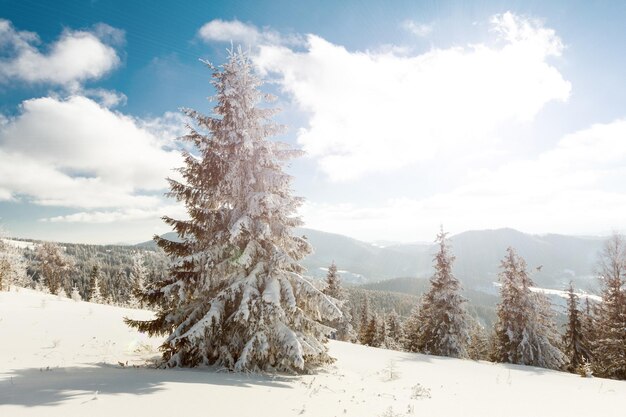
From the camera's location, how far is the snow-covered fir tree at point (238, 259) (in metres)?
9.98

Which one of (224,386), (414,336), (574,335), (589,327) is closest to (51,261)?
(414,336)

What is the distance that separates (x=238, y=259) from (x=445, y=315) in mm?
23377

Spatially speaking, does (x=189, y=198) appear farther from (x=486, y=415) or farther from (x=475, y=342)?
(x=475, y=342)

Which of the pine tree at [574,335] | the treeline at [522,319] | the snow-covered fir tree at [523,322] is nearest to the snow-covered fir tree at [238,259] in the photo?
the treeline at [522,319]

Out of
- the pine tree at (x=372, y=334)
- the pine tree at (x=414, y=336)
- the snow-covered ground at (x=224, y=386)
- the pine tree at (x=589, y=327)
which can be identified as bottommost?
the pine tree at (x=372, y=334)

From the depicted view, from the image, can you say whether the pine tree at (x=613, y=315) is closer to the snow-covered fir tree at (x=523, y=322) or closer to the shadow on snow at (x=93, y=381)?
the snow-covered fir tree at (x=523, y=322)

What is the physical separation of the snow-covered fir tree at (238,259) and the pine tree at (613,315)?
25.4m

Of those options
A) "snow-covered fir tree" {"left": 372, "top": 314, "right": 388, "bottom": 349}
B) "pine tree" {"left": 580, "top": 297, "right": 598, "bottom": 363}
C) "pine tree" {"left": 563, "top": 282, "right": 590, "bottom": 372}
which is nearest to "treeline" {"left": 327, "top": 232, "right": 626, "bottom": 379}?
"pine tree" {"left": 580, "top": 297, "right": 598, "bottom": 363}

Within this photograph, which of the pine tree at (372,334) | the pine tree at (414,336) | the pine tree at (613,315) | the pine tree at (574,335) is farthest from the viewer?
the pine tree at (372,334)

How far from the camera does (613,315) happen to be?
84.9 feet

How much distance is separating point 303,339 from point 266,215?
4083 mm

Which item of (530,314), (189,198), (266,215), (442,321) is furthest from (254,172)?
(530,314)

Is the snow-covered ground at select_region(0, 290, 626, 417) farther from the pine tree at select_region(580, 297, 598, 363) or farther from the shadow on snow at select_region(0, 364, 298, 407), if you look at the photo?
the pine tree at select_region(580, 297, 598, 363)

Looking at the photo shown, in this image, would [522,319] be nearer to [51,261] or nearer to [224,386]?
[224,386]
